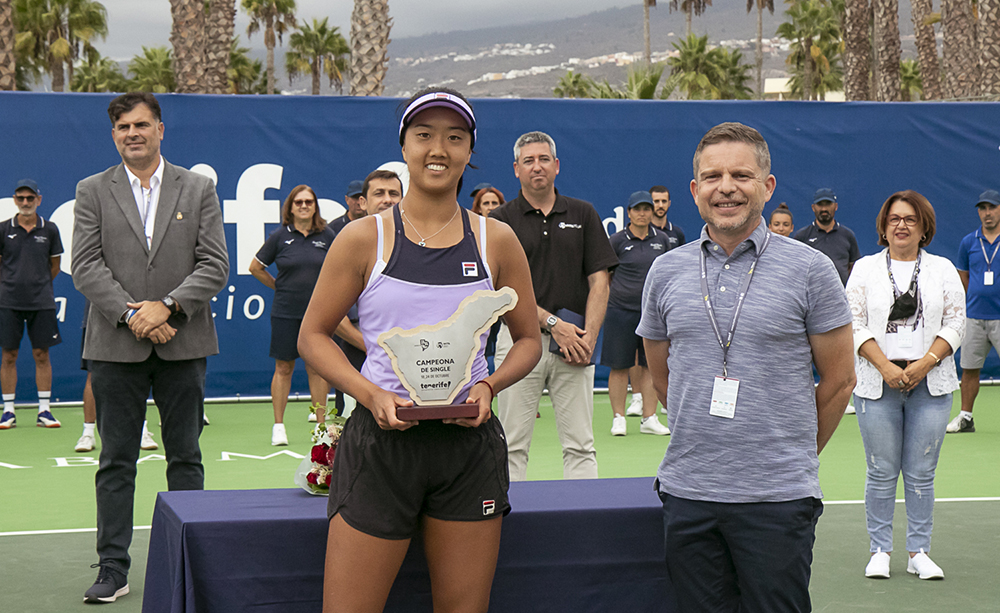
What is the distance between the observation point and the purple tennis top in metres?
2.57

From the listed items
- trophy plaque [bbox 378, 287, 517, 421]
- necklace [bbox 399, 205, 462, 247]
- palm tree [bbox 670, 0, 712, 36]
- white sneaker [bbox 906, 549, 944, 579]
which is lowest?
white sneaker [bbox 906, 549, 944, 579]

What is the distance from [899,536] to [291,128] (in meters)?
7.07

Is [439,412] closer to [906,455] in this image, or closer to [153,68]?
[906,455]

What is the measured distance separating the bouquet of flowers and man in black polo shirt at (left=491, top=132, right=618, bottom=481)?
1.73 meters

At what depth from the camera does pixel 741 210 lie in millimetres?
2695

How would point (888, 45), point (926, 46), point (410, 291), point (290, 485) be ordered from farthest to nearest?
point (926, 46), point (888, 45), point (290, 485), point (410, 291)

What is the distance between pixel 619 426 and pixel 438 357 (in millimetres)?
6650

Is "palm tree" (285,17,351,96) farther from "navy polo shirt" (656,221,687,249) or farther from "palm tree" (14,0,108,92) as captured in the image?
"navy polo shirt" (656,221,687,249)

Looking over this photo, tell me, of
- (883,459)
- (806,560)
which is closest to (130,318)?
(806,560)

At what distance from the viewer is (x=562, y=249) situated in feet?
17.2

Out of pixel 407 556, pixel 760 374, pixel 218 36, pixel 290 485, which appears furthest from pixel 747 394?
pixel 218 36

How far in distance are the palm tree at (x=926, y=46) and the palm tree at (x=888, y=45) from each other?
719 mm

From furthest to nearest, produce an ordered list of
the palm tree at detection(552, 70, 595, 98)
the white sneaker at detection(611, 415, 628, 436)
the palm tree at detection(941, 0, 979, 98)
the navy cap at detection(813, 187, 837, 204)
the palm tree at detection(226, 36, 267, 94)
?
the palm tree at detection(552, 70, 595, 98)
the palm tree at detection(226, 36, 267, 94)
the palm tree at detection(941, 0, 979, 98)
the navy cap at detection(813, 187, 837, 204)
the white sneaker at detection(611, 415, 628, 436)

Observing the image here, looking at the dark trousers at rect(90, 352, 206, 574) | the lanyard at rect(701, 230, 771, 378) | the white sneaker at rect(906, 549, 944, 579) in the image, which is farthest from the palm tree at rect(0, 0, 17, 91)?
the lanyard at rect(701, 230, 771, 378)
